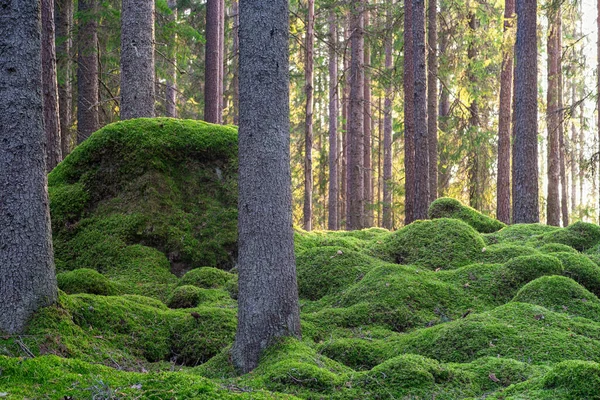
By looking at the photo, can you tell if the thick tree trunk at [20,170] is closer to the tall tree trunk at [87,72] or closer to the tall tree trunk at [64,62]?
the tall tree trunk at [87,72]

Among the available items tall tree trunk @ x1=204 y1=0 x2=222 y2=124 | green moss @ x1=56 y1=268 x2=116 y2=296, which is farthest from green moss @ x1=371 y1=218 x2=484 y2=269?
tall tree trunk @ x1=204 y1=0 x2=222 y2=124

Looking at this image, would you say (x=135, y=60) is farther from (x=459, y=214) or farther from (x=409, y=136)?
(x=409, y=136)

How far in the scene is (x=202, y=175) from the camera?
9.60 metres

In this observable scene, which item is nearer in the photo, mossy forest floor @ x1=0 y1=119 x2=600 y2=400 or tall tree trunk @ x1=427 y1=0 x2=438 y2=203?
mossy forest floor @ x1=0 y1=119 x2=600 y2=400

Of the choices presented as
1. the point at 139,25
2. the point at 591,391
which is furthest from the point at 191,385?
the point at 139,25

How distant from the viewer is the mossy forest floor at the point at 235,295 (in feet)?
13.3

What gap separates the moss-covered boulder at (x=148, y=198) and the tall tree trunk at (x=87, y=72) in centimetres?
540

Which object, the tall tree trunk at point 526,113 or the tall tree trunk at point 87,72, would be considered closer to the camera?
the tall tree trunk at point 526,113

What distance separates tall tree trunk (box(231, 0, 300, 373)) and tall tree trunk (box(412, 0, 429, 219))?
7784mm

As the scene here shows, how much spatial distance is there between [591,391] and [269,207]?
2.82m

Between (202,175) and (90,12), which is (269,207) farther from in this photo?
(90,12)

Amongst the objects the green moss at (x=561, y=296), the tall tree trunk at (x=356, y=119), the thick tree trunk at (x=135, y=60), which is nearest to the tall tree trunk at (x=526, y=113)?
the green moss at (x=561, y=296)

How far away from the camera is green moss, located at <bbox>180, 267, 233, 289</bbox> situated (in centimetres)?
791

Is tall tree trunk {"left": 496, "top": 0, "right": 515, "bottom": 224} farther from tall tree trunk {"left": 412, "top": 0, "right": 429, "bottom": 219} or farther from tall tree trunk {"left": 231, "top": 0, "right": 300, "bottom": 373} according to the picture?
tall tree trunk {"left": 231, "top": 0, "right": 300, "bottom": 373}
